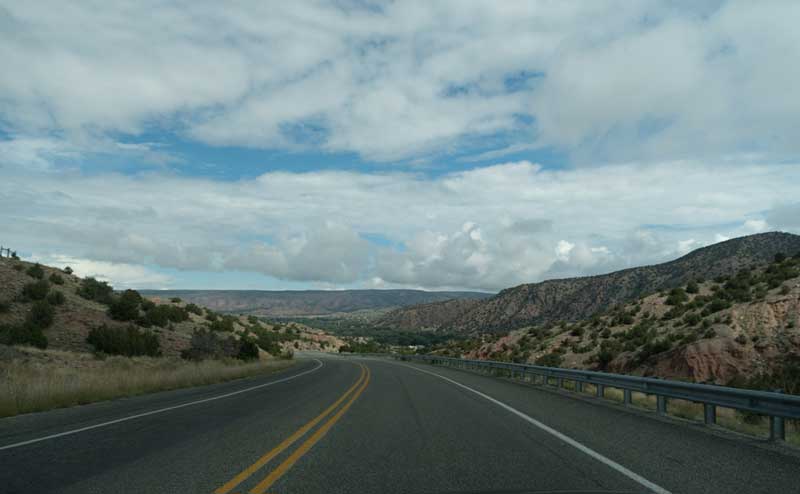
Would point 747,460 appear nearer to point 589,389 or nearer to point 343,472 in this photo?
point 343,472

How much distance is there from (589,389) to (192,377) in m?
15.2

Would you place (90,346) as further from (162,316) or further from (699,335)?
(699,335)

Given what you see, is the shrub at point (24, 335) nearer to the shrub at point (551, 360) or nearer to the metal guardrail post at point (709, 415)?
the shrub at point (551, 360)

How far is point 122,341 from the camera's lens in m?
37.5

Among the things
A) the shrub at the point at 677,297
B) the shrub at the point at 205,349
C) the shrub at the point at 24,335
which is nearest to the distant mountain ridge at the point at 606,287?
the shrub at the point at 677,297

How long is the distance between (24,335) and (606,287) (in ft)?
264

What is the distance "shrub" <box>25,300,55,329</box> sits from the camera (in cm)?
3712

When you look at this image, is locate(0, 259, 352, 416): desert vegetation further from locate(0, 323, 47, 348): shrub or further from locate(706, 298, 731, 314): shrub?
locate(706, 298, 731, 314): shrub

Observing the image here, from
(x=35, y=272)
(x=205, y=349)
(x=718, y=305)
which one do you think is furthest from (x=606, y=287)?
(x=35, y=272)

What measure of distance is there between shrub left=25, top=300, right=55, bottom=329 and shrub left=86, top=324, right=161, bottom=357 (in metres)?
2.61

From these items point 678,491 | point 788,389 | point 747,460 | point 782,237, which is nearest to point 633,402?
point 788,389

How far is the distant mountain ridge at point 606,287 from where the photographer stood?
75.6 meters

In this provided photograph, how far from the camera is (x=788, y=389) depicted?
18062mm

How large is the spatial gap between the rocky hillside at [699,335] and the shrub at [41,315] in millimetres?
30920
